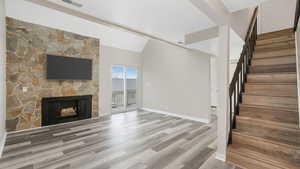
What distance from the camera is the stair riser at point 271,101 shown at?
2394 mm

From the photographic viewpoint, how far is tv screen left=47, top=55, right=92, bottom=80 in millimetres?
3977

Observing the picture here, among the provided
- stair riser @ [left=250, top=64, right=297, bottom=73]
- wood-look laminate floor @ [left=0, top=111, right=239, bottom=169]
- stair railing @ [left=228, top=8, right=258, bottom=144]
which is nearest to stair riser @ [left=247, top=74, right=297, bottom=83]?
stair railing @ [left=228, top=8, right=258, bottom=144]

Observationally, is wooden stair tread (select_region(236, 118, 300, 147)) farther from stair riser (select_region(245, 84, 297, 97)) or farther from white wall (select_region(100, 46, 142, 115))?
white wall (select_region(100, 46, 142, 115))

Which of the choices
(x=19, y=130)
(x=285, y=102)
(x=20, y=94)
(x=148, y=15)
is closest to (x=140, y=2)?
(x=148, y=15)

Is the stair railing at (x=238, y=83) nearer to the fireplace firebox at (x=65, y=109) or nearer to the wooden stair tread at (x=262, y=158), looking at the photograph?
the wooden stair tread at (x=262, y=158)

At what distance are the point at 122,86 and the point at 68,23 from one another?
3148 millimetres

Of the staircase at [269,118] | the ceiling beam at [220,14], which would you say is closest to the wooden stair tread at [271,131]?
the staircase at [269,118]

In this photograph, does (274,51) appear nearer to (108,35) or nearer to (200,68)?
(200,68)

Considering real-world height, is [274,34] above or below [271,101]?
above

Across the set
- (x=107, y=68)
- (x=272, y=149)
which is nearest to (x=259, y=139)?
(x=272, y=149)

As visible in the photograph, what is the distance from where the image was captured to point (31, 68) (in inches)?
147

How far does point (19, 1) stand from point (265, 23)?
22.8 feet

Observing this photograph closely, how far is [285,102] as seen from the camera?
245 centimetres

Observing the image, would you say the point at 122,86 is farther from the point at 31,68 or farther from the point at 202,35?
the point at 202,35
